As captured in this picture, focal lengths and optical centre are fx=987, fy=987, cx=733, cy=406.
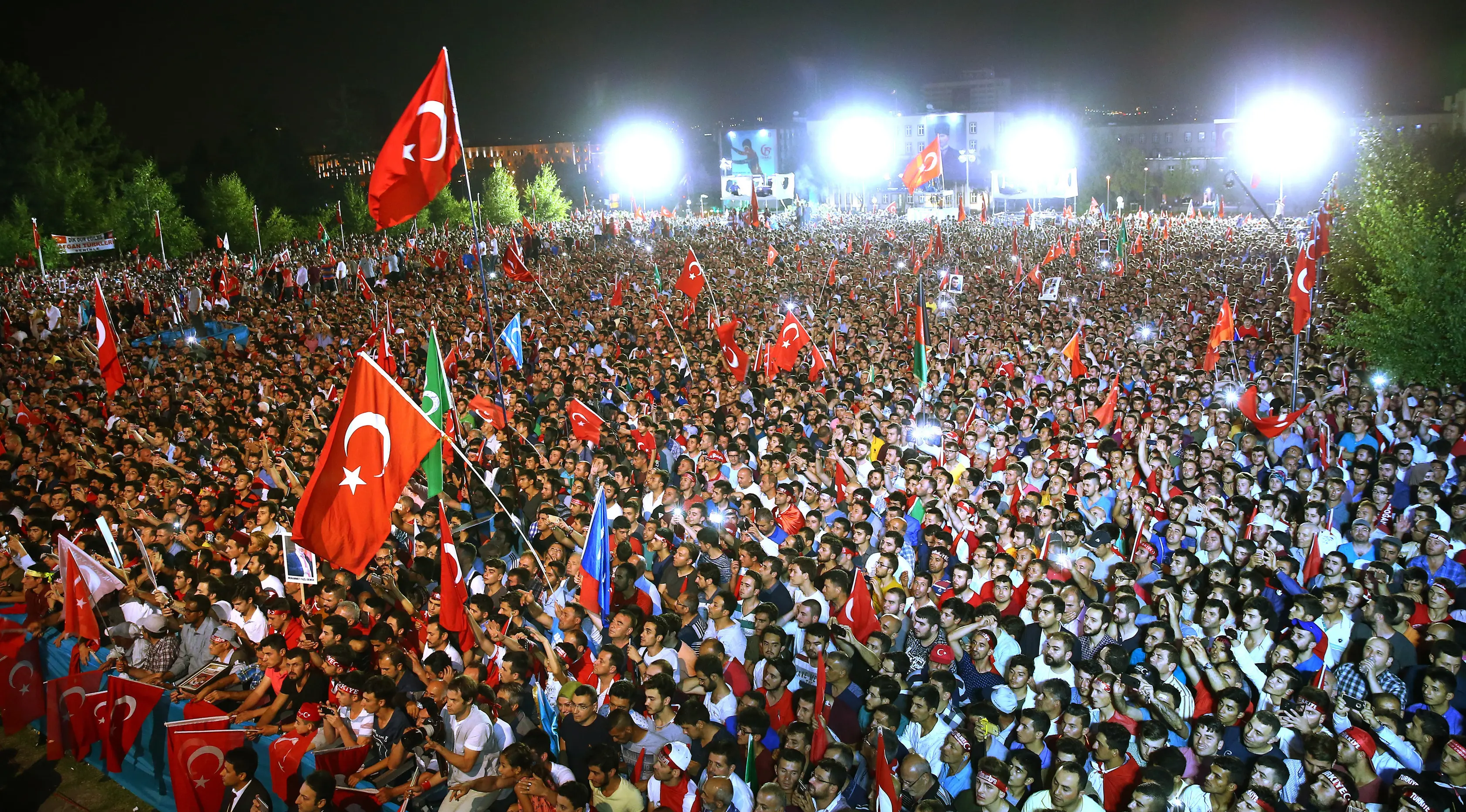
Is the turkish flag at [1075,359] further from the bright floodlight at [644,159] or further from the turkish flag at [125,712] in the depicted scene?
the bright floodlight at [644,159]

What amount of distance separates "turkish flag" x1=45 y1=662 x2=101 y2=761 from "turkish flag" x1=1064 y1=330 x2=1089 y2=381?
11.0 metres

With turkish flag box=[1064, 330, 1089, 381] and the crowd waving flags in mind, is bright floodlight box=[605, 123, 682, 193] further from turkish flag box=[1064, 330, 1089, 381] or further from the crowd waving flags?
turkish flag box=[1064, 330, 1089, 381]

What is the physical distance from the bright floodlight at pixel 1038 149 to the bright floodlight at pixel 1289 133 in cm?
1129

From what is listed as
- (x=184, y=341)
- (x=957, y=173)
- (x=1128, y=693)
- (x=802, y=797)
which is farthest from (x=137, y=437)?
(x=957, y=173)

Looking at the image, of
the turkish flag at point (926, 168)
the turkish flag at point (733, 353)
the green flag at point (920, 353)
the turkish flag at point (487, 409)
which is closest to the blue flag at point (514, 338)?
the turkish flag at point (487, 409)

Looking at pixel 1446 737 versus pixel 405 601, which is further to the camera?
pixel 405 601

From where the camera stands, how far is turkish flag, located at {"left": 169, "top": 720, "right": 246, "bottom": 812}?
529 centimetres

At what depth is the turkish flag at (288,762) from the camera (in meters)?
5.21

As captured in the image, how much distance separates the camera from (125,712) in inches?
242

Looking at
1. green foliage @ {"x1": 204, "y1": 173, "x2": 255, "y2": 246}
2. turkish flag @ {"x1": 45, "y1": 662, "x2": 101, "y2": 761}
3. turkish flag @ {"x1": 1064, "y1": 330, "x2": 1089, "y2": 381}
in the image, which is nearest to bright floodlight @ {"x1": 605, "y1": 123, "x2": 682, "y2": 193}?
green foliage @ {"x1": 204, "y1": 173, "x2": 255, "y2": 246}

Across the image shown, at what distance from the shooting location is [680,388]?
530 inches

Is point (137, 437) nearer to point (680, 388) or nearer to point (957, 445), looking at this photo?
point (680, 388)

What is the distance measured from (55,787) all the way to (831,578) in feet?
17.7

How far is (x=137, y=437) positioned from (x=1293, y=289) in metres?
14.2
